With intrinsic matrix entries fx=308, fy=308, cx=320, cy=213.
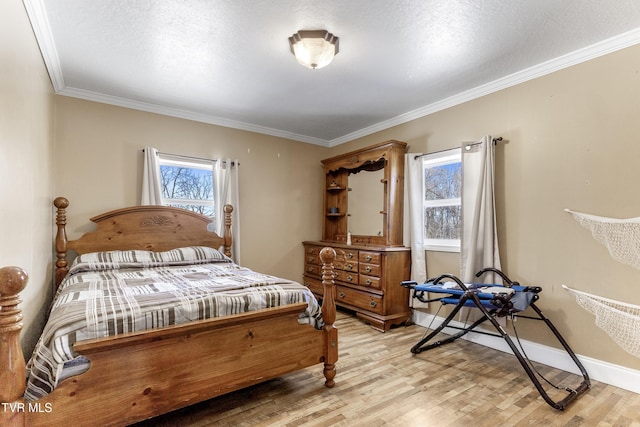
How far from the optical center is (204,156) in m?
3.88

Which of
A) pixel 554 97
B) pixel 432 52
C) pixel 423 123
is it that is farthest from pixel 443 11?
pixel 423 123

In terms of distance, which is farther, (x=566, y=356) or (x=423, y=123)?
(x=423, y=123)

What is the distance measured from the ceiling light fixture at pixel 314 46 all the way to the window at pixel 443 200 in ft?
5.82

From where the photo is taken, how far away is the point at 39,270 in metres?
2.44

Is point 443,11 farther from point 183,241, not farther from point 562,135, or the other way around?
point 183,241

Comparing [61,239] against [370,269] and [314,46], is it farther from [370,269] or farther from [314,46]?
[370,269]

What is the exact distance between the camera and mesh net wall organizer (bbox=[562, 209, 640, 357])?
6.52 feet

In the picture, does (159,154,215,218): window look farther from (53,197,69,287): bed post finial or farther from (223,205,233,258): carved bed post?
(53,197,69,287): bed post finial

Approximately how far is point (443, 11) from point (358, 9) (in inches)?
21.3

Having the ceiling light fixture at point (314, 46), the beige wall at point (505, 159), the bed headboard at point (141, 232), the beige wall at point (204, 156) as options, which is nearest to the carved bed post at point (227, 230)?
the bed headboard at point (141, 232)

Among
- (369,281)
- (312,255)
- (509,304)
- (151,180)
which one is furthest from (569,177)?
(151,180)

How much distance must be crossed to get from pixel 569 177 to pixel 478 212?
72 cm

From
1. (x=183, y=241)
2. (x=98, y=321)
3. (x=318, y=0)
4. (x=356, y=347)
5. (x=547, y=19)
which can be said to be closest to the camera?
(x=98, y=321)

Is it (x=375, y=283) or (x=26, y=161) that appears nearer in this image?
(x=26, y=161)
